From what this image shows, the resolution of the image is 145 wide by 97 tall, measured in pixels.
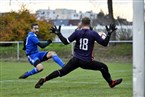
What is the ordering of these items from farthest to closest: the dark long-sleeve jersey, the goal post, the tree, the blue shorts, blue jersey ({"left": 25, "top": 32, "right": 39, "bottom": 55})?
the tree < the blue shorts < blue jersey ({"left": 25, "top": 32, "right": 39, "bottom": 55}) < the dark long-sleeve jersey < the goal post

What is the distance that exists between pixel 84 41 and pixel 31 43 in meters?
3.72

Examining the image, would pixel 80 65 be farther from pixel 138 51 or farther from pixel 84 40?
pixel 138 51

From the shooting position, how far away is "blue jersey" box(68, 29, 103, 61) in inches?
426

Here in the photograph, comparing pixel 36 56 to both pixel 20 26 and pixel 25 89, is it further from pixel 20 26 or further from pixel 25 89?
pixel 20 26

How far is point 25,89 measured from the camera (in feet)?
39.5

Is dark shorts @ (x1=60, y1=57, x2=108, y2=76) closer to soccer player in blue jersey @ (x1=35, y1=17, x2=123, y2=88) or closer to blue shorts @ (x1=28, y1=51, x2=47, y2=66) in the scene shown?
soccer player in blue jersey @ (x1=35, y1=17, x2=123, y2=88)

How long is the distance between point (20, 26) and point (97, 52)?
7381 mm

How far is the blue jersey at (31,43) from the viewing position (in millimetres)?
14047

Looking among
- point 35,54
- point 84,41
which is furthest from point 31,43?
point 84,41

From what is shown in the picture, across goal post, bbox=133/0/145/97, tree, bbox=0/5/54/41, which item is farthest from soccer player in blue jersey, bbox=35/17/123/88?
tree, bbox=0/5/54/41

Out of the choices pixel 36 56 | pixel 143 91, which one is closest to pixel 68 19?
pixel 36 56

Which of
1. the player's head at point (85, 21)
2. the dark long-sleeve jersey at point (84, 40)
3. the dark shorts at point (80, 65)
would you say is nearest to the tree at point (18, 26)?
the dark shorts at point (80, 65)

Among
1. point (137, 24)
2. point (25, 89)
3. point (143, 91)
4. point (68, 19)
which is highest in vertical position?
point (137, 24)

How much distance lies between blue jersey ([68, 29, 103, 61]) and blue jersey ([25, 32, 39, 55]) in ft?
10.5
